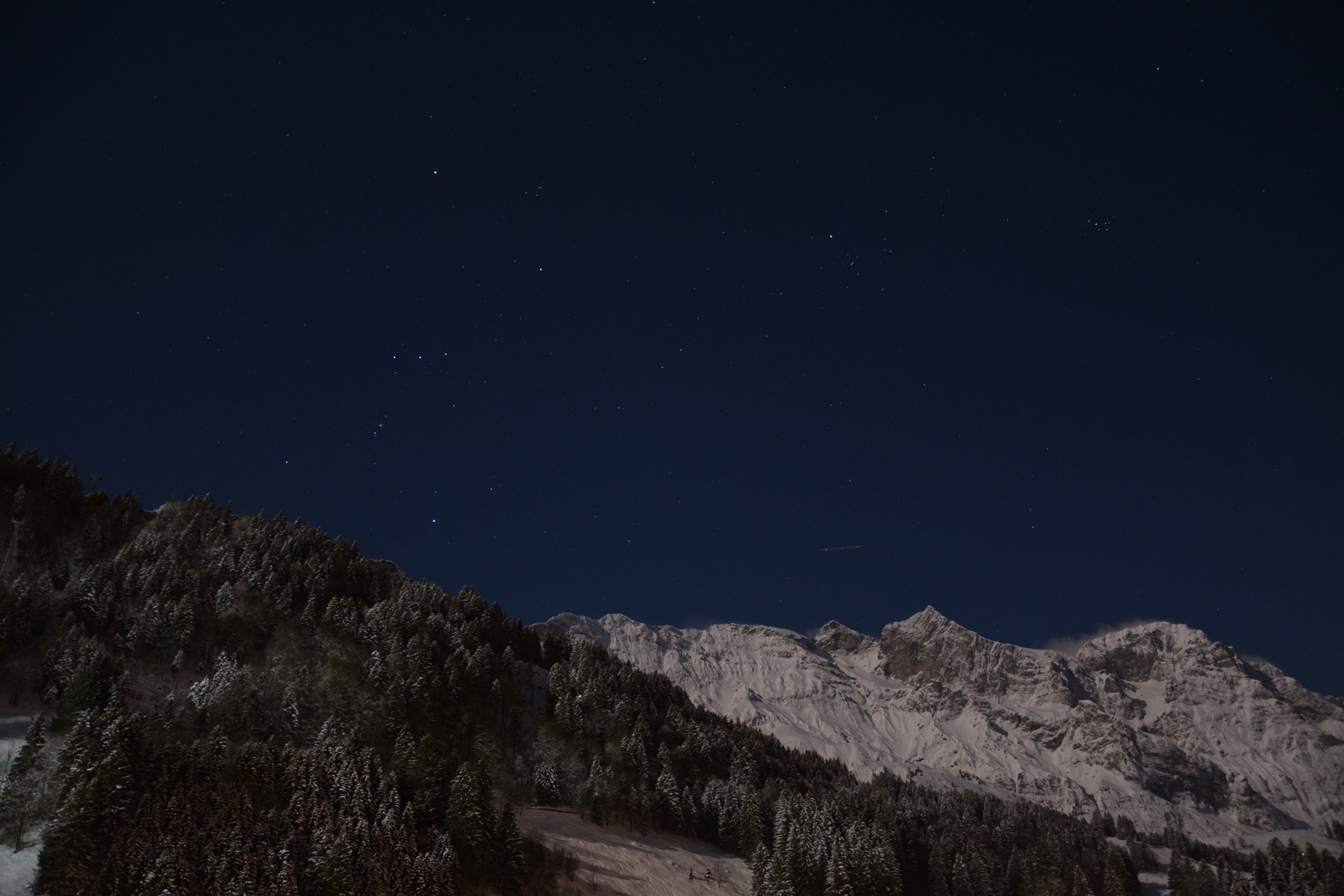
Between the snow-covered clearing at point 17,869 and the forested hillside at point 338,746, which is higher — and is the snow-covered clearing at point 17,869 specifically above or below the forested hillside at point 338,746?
below

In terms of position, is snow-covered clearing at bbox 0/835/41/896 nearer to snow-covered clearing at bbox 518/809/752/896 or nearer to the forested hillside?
the forested hillside

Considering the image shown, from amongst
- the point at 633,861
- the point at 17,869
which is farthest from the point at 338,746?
the point at 633,861

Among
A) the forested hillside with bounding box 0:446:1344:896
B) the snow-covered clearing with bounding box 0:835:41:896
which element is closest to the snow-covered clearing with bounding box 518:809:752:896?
the forested hillside with bounding box 0:446:1344:896

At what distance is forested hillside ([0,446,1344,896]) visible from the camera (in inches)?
2216

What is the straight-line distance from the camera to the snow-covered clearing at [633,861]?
75562mm

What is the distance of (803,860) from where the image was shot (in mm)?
80562

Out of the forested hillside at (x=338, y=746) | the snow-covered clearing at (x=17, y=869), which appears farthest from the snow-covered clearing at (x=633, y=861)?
the snow-covered clearing at (x=17, y=869)

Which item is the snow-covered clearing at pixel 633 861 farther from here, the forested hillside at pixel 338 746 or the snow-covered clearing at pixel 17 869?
the snow-covered clearing at pixel 17 869

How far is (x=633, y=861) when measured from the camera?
8175 cm

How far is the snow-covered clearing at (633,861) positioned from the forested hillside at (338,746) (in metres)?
3.55

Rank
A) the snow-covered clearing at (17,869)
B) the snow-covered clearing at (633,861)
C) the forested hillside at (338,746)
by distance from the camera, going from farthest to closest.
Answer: the snow-covered clearing at (633,861) → the forested hillside at (338,746) → the snow-covered clearing at (17,869)

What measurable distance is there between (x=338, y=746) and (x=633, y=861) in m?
31.8

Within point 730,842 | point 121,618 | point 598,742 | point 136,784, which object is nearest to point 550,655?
point 598,742

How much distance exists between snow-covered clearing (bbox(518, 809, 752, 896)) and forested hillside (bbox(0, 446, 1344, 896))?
3551 millimetres
